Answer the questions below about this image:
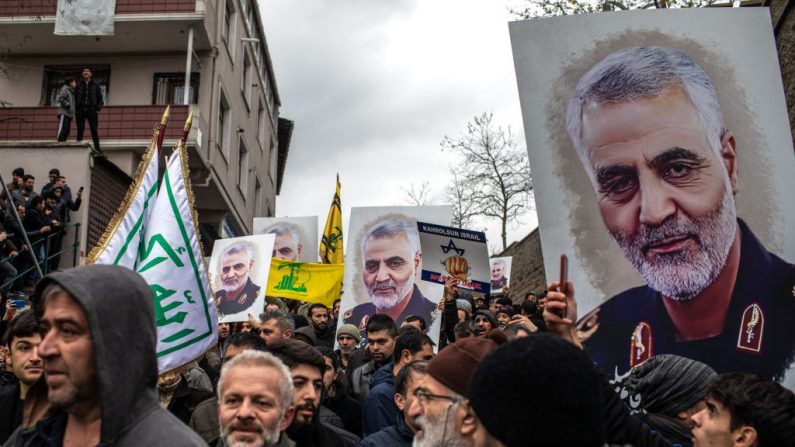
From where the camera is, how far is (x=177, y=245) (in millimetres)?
5430

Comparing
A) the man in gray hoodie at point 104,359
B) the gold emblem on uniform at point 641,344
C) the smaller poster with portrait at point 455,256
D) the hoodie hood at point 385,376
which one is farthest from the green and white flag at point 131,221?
the smaller poster with portrait at point 455,256

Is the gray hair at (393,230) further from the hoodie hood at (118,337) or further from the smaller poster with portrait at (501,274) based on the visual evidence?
the hoodie hood at (118,337)

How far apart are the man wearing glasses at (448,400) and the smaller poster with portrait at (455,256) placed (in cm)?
625

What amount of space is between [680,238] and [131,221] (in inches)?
128

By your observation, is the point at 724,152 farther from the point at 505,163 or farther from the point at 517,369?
the point at 505,163

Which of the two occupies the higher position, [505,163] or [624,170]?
[505,163]

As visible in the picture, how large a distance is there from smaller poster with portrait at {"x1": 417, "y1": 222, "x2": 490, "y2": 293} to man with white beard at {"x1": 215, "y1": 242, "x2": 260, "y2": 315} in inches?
92.2

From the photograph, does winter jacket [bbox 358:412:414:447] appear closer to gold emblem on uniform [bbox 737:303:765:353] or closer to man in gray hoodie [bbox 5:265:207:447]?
gold emblem on uniform [bbox 737:303:765:353]

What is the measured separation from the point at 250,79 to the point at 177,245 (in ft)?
85.6

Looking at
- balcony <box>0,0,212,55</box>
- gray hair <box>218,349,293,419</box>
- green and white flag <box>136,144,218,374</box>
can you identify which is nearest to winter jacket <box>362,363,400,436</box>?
green and white flag <box>136,144,218,374</box>

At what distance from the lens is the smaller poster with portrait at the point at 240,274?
10.5m

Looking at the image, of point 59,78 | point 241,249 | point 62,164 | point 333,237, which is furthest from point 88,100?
point 59,78

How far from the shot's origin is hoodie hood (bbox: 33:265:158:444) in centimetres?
235

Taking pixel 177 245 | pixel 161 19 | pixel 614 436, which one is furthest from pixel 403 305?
pixel 161 19
